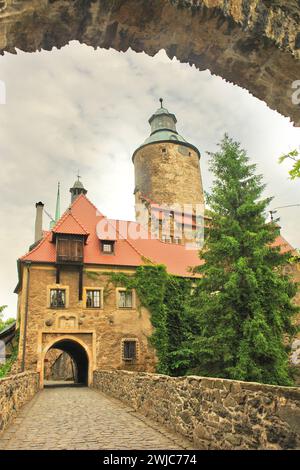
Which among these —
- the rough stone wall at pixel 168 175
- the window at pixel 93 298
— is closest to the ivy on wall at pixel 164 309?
the window at pixel 93 298

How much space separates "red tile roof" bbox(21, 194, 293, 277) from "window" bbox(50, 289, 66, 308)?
62.3 inches

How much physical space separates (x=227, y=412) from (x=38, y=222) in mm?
22936

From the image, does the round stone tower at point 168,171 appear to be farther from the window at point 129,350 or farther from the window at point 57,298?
the window at point 129,350

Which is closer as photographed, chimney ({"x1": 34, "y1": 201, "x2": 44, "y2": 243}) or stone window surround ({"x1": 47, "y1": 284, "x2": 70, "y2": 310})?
stone window surround ({"x1": 47, "y1": 284, "x2": 70, "y2": 310})

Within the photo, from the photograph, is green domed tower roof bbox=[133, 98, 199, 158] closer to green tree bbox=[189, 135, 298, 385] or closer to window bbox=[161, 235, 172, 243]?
window bbox=[161, 235, 172, 243]

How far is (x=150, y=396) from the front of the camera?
8.58m

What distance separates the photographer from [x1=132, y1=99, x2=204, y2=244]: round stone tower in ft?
117

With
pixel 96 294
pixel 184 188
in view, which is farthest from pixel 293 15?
pixel 184 188

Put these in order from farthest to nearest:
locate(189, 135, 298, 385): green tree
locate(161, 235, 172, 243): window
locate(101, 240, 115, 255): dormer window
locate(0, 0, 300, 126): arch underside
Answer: locate(161, 235, 172, 243): window, locate(101, 240, 115, 255): dormer window, locate(189, 135, 298, 385): green tree, locate(0, 0, 300, 126): arch underside

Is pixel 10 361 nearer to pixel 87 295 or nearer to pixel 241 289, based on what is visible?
pixel 87 295

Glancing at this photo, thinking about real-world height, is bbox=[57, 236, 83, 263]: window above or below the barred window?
above

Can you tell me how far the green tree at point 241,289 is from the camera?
529 inches

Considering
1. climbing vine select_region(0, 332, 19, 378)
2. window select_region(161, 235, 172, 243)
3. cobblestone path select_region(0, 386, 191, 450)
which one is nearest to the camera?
cobblestone path select_region(0, 386, 191, 450)

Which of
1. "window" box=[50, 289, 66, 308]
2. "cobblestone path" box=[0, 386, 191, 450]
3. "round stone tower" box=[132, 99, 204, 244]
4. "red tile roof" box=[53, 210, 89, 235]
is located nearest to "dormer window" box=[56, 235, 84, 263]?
"red tile roof" box=[53, 210, 89, 235]
